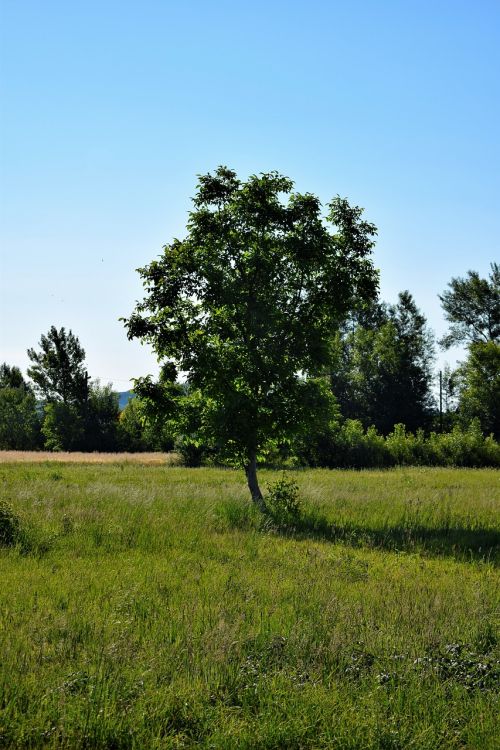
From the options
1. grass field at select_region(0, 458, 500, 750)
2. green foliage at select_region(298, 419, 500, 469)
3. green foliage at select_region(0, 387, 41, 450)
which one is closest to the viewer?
grass field at select_region(0, 458, 500, 750)

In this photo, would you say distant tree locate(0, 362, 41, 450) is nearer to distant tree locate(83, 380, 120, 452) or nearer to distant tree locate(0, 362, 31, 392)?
distant tree locate(83, 380, 120, 452)

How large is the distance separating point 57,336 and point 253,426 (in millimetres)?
53272

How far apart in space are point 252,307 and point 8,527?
841 cm

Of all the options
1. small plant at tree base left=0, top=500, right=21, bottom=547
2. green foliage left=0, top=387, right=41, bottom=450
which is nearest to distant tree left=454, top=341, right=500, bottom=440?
green foliage left=0, top=387, right=41, bottom=450

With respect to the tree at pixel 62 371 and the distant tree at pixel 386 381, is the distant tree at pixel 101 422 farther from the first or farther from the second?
the distant tree at pixel 386 381

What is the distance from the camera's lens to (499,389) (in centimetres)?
5881

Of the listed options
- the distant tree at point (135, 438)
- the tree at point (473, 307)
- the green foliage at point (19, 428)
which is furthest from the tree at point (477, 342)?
the green foliage at point (19, 428)

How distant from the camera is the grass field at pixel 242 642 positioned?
515cm

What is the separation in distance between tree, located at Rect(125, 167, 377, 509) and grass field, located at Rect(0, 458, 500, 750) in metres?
4.90

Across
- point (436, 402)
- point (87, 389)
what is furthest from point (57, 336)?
point (436, 402)

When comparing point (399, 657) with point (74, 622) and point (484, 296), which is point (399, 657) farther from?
point (484, 296)

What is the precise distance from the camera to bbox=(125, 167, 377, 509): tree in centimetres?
1714

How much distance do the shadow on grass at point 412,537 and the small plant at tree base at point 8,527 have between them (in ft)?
18.1

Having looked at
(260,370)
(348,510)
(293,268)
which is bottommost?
(348,510)
